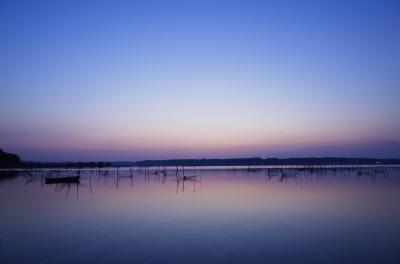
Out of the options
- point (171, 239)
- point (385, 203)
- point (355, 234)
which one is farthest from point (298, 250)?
point (385, 203)

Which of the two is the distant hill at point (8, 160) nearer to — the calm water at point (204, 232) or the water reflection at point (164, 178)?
the water reflection at point (164, 178)

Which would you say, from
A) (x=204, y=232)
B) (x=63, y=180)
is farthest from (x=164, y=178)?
(x=204, y=232)

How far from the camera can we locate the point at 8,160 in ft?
268

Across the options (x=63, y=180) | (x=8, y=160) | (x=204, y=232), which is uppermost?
(x=8, y=160)

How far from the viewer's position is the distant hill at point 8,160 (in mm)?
79438

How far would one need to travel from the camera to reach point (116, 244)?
11.7 metres

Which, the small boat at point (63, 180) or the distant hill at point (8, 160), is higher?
the distant hill at point (8, 160)

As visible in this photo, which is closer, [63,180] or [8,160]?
[63,180]

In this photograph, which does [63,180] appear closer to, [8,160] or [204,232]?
[204,232]

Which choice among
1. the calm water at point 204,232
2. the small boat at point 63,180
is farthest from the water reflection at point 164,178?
the calm water at point 204,232

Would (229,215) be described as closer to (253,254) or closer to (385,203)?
(253,254)

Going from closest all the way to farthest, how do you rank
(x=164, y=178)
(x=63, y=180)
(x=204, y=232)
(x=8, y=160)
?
(x=204, y=232), (x=63, y=180), (x=164, y=178), (x=8, y=160)

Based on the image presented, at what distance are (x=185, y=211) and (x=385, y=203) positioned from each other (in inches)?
443

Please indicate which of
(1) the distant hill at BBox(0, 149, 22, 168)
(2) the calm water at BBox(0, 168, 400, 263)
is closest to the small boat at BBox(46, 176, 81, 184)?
(2) the calm water at BBox(0, 168, 400, 263)
